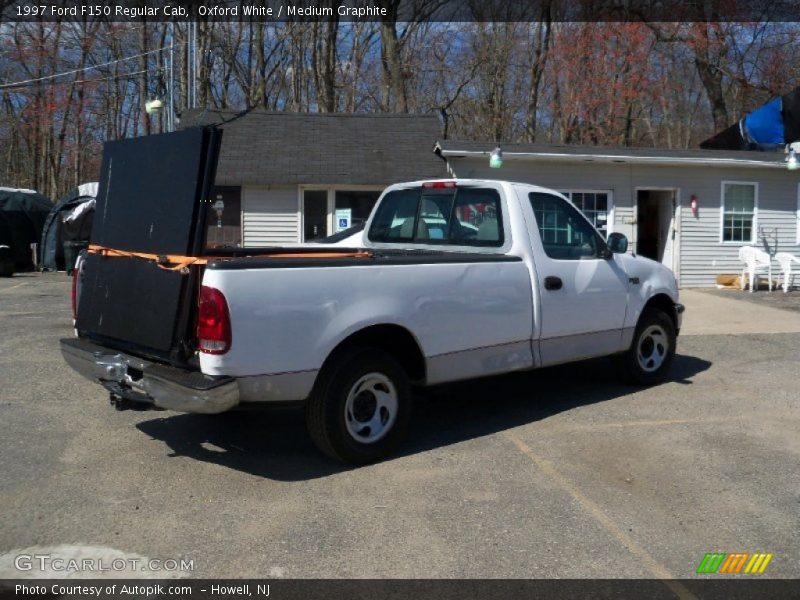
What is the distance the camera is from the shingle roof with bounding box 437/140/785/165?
15328 mm

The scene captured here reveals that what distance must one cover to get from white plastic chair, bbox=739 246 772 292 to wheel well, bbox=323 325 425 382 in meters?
12.6

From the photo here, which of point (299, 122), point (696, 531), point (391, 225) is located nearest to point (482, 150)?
point (299, 122)

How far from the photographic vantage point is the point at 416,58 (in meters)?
31.8

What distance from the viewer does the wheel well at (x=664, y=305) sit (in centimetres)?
773

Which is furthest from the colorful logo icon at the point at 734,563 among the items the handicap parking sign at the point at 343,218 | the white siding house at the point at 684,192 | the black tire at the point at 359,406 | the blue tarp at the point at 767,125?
the blue tarp at the point at 767,125

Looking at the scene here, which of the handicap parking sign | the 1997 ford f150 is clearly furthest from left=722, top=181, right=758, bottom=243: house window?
the 1997 ford f150

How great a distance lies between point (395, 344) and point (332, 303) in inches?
33.1

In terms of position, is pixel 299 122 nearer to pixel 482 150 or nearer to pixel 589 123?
pixel 482 150

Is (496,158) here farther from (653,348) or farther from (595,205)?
(653,348)

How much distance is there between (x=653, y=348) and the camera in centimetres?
779

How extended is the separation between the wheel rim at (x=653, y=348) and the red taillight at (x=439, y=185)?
2464 mm

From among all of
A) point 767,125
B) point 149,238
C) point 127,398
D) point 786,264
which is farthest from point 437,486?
point 767,125

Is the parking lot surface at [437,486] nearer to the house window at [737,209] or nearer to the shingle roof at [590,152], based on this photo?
the shingle roof at [590,152]

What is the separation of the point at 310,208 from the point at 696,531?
43.3 feet
